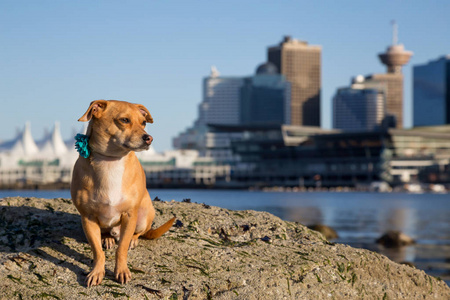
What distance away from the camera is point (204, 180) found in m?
176

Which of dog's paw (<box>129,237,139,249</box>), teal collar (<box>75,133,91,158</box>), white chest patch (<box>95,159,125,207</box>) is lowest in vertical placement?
dog's paw (<box>129,237,139,249</box>)

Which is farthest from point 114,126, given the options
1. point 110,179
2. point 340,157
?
point 340,157

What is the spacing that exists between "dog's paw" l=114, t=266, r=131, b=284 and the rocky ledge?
7cm

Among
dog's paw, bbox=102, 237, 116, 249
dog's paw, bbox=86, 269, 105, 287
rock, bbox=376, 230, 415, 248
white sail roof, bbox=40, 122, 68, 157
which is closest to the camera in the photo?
dog's paw, bbox=86, 269, 105, 287

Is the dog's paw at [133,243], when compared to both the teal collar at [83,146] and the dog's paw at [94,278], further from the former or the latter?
the teal collar at [83,146]

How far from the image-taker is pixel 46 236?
625 centimetres

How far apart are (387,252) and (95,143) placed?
17.2 meters

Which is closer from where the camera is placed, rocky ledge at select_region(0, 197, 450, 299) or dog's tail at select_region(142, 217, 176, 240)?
rocky ledge at select_region(0, 197, 450, 299)

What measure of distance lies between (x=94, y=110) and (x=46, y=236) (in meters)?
1.38

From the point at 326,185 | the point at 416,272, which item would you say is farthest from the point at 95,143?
the point at 326,185

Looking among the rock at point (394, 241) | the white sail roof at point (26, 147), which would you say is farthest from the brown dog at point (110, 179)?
the white sail roof at point (26, 147)

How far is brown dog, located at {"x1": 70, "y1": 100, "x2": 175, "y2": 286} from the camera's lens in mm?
5547

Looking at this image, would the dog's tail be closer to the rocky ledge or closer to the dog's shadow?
the rocky ledge

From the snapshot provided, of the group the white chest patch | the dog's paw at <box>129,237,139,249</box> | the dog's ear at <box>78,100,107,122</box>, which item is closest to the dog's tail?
the dog's paw at <box>129,237,139,249</box>
